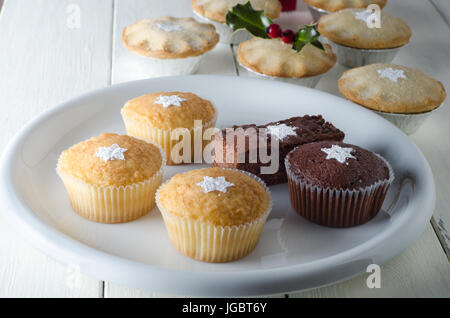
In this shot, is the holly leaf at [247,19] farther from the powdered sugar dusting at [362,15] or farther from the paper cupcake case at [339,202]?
the paper cupcake case at [339,202]

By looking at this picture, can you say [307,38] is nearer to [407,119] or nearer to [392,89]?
[392,89]

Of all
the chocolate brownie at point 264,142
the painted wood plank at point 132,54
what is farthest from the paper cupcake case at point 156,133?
the painted wood plank at point 132,54

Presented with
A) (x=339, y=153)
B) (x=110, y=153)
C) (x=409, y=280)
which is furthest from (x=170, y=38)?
(x=409, y=280)

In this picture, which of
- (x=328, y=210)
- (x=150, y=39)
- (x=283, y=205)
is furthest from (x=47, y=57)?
(x=328, y=210)

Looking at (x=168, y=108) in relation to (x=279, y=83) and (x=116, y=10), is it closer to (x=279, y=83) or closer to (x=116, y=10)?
(x=279, y=83)

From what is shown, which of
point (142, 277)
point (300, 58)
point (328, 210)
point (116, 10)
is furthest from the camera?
point (116, 10)

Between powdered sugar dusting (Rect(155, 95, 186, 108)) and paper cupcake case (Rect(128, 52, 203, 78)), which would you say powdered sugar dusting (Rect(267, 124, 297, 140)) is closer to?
powdered sugar dusting (Rect(155, 95, 186, 108))

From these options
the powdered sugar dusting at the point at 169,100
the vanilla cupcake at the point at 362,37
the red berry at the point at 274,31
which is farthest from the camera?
the vanilla cupcake at the point at 362,37
